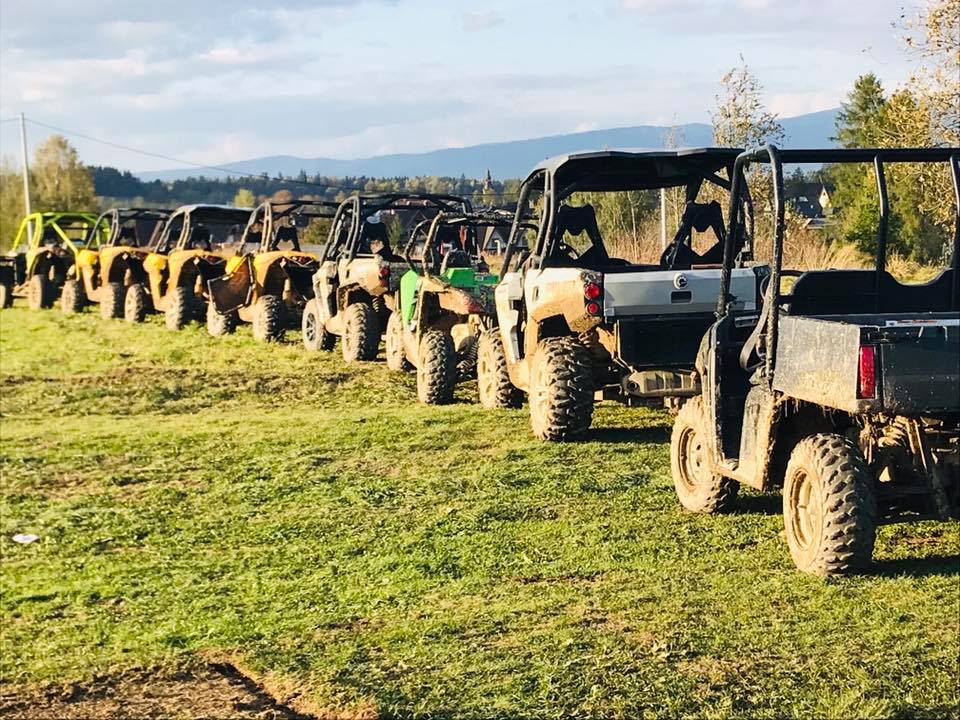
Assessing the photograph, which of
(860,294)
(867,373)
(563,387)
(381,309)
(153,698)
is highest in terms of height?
(860,294)

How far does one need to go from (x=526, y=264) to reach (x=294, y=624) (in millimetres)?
4856

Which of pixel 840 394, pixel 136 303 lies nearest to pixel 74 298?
pixel 136 303

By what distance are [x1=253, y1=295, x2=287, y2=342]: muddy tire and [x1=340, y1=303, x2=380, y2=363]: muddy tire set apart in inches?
99.7

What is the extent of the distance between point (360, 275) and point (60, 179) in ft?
249

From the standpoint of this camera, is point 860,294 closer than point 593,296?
Yes

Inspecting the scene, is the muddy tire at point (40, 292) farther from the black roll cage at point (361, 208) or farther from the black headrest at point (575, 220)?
the black headrest at point (575, 220)

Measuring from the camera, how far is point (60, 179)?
85.9 m

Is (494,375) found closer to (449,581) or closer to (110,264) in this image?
(449,581)

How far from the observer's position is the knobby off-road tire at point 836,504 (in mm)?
5918

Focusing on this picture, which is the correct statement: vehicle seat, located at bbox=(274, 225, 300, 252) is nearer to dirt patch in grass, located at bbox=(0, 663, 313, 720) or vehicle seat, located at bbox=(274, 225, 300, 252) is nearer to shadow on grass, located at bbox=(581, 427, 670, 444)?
Result: shadow on grass, located at bbox=(581, 427, 670, 444)

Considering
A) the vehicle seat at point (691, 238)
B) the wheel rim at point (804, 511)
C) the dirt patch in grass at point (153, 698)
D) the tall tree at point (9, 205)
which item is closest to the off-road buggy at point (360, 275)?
the vehicle seat at point (691, 238)

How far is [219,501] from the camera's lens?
896cm

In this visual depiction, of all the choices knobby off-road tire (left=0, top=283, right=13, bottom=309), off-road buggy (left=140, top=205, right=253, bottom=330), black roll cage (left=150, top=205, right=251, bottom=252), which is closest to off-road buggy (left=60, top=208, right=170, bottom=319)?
off-road buggy (left=140, top=205, right=253, bottom=330)

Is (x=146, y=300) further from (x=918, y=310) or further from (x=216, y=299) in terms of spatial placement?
(x=918, y=310)
